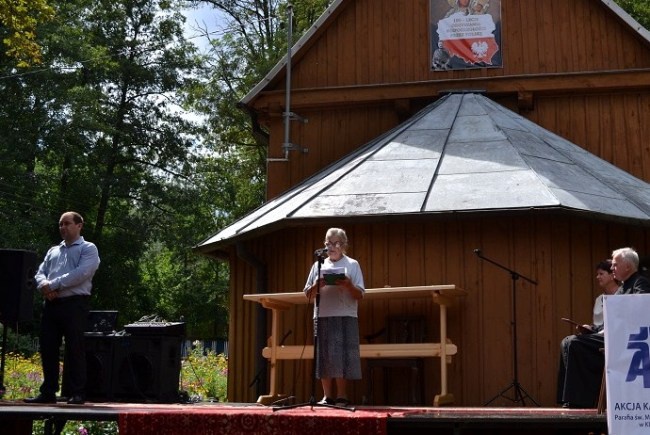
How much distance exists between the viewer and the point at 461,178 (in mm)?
11625

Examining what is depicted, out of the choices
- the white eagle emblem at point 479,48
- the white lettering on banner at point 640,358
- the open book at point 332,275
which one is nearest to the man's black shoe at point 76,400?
the open book at point 332,275

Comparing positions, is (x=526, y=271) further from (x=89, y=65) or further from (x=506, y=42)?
(x=89, y=65)

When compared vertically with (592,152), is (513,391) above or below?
below

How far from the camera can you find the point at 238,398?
1277 centimetres

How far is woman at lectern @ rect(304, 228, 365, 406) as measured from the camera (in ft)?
29.1

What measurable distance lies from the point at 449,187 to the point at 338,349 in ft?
10.6

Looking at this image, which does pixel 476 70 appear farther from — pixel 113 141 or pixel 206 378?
pixel 113 141

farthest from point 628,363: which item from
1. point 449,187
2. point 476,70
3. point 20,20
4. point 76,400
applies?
point 20,20

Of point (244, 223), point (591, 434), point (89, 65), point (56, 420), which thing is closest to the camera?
point (591, 434)

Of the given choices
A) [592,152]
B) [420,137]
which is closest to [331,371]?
[420,137]

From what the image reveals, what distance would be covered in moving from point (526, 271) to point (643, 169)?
434 cm

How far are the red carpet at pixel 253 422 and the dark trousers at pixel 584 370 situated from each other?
180 centimetres

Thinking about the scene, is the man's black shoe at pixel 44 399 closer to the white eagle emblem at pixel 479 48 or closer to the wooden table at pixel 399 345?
the wooden table at pixel 399 345

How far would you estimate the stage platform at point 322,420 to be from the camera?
24.3 feet
